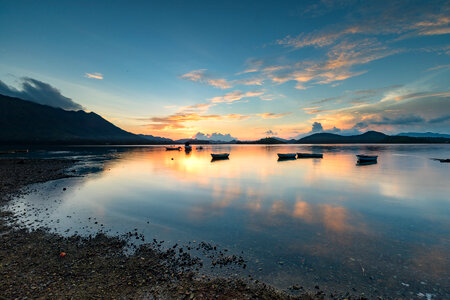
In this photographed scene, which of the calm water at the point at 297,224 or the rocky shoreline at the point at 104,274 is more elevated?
the rocky shoreline at the point at 104,274

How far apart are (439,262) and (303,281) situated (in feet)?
24.8

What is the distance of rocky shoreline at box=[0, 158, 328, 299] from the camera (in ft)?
24.6

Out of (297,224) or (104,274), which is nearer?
(104,274)

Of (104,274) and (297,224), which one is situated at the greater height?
(104,274)

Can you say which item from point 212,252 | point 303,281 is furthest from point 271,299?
point 212,252

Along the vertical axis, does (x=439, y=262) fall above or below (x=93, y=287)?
below

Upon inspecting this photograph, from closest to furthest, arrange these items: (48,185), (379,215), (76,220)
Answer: (76,220) < (379,215) < (48,185)

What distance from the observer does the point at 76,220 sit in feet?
50.2

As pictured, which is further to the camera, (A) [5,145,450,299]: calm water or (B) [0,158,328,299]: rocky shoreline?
(A) [5,145,450,299]: calm water

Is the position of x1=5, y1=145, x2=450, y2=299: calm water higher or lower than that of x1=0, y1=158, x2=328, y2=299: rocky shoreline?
lower

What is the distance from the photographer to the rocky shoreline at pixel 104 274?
749 centimetres

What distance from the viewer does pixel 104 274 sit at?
8.59 meters

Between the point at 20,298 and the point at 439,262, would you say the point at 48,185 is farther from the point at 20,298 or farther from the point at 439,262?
the point at 439,262

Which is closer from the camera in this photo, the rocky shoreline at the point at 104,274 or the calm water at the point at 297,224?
the rocky shoreline at the point at 104,274
